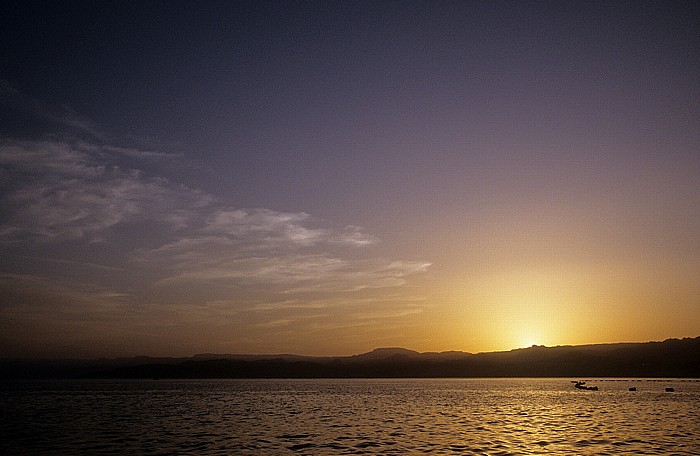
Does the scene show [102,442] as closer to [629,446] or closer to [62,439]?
[62,439]

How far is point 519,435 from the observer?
5653cm

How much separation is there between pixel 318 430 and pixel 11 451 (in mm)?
28886

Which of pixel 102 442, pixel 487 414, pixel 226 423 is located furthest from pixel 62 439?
pixel 487 414

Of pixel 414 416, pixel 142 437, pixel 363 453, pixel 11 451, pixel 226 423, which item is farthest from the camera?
pixel 414 416

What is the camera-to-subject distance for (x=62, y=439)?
187 feet

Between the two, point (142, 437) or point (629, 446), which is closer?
point (629, 446)

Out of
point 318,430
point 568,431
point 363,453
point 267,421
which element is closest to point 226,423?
point 267,421

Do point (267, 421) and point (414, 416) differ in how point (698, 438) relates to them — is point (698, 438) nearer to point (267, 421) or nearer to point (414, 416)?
point (414, 416)

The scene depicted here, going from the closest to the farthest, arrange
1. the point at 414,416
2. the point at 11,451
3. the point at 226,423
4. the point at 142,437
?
the point at 11,451, the point at 142,437, the point at 226,423, the point at 414,416

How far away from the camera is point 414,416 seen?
8281 cm

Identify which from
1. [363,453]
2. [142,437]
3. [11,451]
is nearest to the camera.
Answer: [363,453]

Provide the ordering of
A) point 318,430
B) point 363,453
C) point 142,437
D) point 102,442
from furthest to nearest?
point 318,430 → point 142,437 → point 102,442 → point 363,453

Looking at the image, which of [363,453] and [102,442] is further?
[102,442]

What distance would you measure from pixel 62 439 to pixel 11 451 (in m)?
8.36
